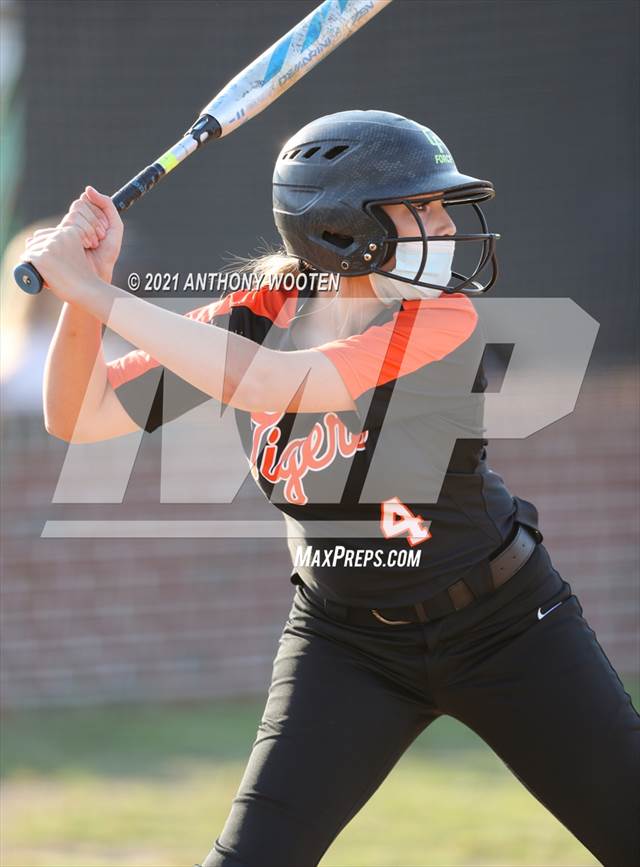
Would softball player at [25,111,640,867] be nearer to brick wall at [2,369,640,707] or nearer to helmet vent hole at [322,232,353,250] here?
helmet vent hole at [322,232,353,250]

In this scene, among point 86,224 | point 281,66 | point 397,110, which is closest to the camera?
point 86,224

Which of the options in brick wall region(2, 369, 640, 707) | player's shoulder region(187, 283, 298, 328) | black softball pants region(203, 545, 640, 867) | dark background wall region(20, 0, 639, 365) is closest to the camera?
black softball pants region(203, 545, 640, 867)

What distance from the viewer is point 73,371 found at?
2553mm

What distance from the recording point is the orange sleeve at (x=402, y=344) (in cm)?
232

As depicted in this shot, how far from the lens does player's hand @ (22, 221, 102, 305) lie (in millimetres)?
2215

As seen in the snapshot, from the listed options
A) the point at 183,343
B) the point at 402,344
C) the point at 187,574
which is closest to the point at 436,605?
the point at 402,344

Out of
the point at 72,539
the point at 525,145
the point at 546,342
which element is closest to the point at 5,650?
the point at 72,539

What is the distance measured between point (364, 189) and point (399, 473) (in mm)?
548

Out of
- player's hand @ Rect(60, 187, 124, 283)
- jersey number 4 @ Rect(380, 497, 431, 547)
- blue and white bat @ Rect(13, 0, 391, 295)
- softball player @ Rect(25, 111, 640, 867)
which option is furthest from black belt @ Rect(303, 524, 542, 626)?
blue and white bat @ Rect(13, 0, 391, 295)

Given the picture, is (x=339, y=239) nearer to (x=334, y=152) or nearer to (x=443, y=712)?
(x=334, y=152)

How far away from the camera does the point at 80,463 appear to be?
502 centimetres

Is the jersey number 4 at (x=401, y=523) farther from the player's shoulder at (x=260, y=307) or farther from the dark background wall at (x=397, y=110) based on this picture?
the dark background wall at (x=397, y=110)

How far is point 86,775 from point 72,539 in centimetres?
100

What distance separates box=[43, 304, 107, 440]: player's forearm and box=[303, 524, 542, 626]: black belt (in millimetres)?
615
